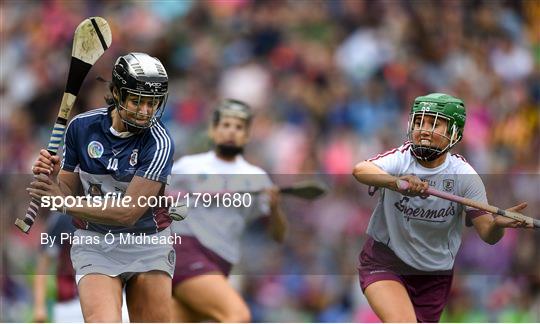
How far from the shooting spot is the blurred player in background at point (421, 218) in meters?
7.56

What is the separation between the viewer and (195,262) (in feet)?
30.6

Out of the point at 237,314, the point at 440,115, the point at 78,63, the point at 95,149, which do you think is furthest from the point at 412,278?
the point at 78,63

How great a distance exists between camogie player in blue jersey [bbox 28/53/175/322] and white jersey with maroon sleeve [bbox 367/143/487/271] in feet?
4.06

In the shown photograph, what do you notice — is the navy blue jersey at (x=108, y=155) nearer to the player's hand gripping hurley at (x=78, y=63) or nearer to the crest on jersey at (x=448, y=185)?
the player's hand gripping hurley at (x=78, y=63)

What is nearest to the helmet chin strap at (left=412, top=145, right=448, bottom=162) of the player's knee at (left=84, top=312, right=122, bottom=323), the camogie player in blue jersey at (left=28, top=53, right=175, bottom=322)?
the camogie player in blue jersey at (left=28, top=53, right=175, bottom=322)

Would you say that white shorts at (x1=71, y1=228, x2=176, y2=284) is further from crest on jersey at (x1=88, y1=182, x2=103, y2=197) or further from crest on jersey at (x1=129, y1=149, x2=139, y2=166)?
crest on jersey at (x1=129, y1=149, x2=139, y2=166)

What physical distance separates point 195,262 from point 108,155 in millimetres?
2177

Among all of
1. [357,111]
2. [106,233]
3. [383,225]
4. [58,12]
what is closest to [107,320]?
[106,233]

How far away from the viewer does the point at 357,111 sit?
13.0 m

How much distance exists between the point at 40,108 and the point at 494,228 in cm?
668

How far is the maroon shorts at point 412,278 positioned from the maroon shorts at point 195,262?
1539mm

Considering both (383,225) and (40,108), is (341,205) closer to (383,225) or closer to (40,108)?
(383,225)

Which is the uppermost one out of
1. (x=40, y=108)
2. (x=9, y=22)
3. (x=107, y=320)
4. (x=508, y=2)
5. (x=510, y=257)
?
(x=508, y=2)

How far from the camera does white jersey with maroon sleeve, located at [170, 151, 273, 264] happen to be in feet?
29.3
